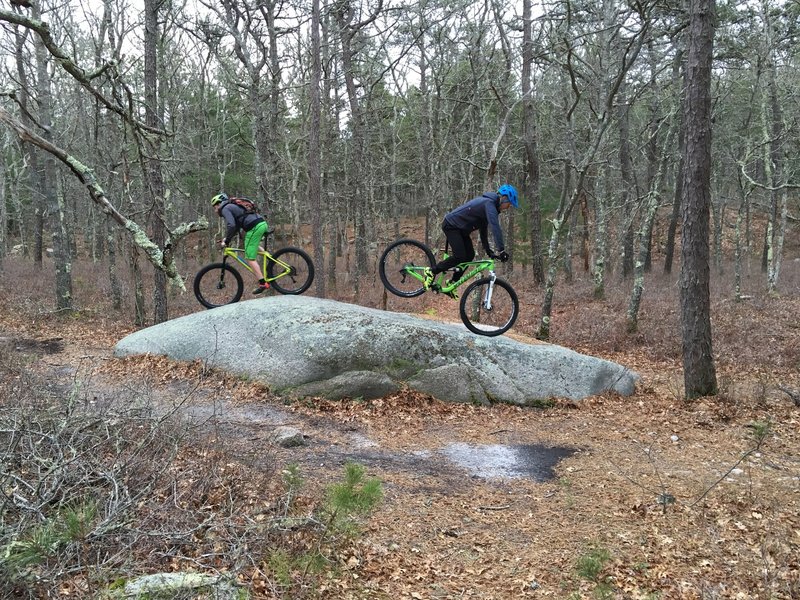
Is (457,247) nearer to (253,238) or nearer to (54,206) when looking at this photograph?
(253,238)

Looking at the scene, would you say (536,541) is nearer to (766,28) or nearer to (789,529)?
(789,529)

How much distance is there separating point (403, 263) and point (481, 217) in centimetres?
165

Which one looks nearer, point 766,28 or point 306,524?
point 306,524

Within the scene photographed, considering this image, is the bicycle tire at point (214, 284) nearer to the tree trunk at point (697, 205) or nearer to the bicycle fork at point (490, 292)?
the bicycle fork at point (490, 292)

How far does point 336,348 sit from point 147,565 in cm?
559

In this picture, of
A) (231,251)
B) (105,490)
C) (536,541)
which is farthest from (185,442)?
(231,251)

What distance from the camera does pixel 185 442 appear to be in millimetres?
5246

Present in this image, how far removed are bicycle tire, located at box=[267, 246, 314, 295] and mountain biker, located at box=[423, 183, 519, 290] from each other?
2.82m

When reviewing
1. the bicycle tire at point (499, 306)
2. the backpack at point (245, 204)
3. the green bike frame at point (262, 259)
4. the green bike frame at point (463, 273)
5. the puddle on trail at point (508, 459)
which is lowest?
the puddle on trail at point (508, 459)

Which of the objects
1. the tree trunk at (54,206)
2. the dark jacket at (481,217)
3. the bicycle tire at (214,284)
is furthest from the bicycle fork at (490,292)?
the tree trunk at (54,206)

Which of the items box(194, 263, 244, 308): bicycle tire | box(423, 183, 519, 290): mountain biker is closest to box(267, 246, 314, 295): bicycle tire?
box(194, 263, 244, 308): bicycle tire

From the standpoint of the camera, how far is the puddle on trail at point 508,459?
6453 millimetres

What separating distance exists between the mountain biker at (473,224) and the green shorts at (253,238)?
321cm

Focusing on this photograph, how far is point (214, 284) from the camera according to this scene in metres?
10.9
